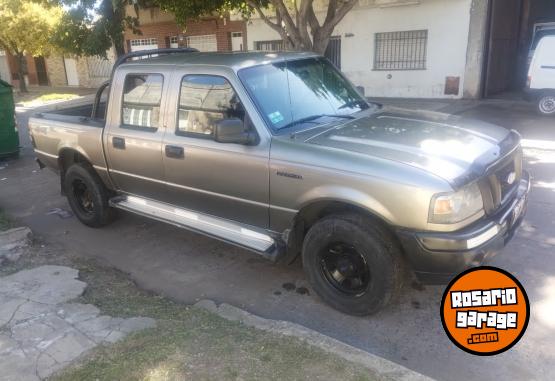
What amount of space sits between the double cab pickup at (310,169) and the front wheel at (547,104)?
8680 mm

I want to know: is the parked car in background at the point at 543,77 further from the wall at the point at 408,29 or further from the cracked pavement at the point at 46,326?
the cracked pavement at the point at 46,326

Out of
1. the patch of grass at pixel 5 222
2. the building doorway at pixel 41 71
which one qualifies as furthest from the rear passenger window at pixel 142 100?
the building doorway at pixel 41 71

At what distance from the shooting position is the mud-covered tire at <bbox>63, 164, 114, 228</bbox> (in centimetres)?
544

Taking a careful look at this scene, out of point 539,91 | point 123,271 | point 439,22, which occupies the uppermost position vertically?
point 439,22

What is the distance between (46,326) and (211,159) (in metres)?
1.78

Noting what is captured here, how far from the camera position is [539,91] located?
1163 centimetres

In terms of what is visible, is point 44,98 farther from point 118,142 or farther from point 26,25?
point 118,142

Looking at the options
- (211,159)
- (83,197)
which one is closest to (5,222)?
(83,197)

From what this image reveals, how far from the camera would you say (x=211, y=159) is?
4.10 metres

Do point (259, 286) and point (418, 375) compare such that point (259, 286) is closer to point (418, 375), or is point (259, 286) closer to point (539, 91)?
point (418, 375)

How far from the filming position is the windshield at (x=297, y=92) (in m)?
3.95

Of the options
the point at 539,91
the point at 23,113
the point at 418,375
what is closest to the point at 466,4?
the point at 539,91

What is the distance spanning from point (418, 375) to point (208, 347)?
1.31m

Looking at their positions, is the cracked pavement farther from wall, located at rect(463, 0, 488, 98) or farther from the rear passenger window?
wall, located at rect(463, 0, 488, 98)
